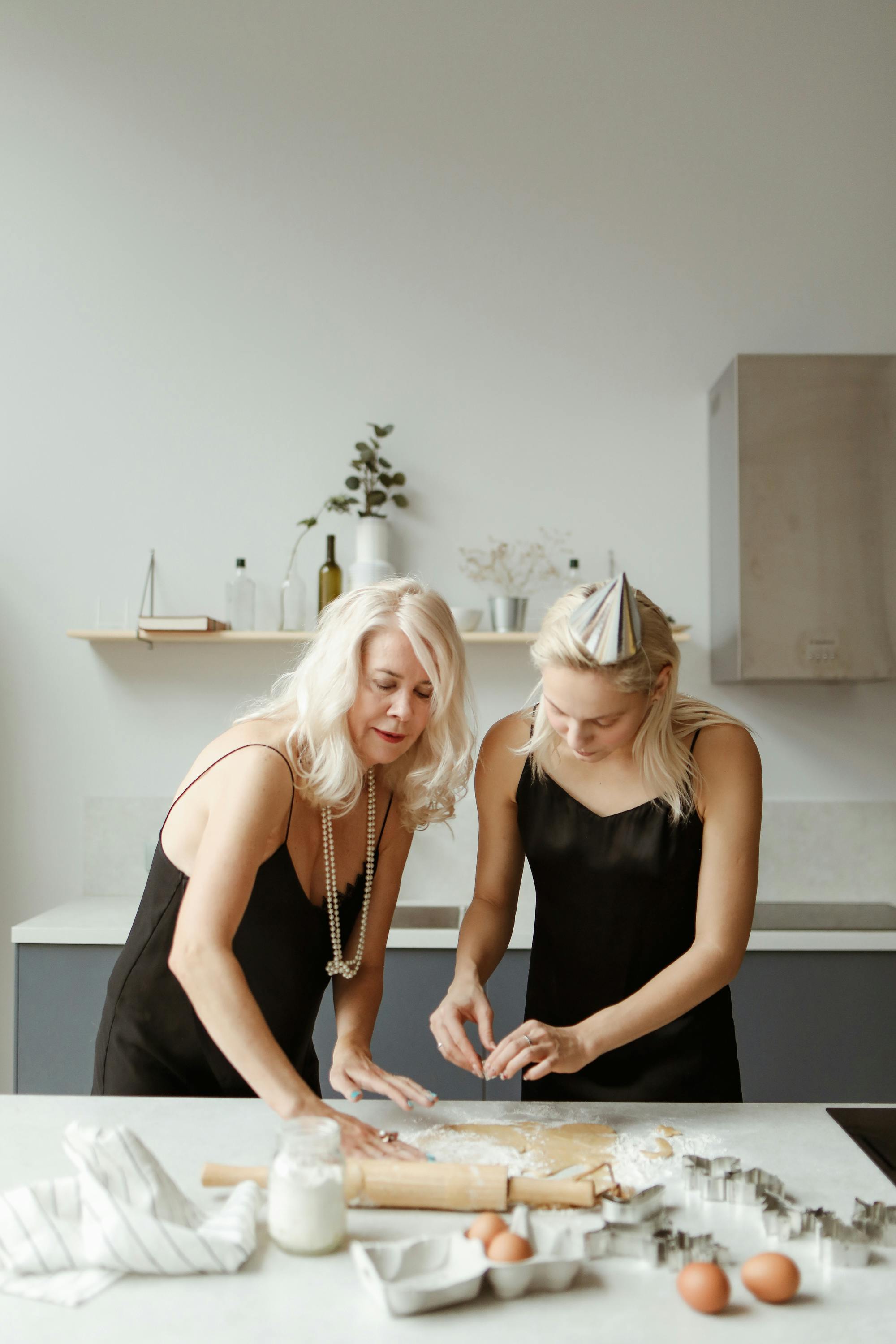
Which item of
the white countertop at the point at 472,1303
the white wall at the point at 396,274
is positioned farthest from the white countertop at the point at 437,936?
the white countertop at the point at 472,1303

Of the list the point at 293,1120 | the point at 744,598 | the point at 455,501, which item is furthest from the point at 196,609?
the point at 293,1120

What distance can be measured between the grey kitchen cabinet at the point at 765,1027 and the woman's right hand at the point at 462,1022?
3.67ft

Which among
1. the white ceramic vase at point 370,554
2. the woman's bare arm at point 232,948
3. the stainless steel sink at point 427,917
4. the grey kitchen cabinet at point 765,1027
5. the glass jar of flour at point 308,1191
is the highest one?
the white ceramic vase at point 370,554

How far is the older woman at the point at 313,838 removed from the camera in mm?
1558

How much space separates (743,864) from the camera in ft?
5.41

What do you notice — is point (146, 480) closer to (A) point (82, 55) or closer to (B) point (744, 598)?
(A) point (82, 55)

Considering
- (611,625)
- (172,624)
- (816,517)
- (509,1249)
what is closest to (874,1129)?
(509,1249)

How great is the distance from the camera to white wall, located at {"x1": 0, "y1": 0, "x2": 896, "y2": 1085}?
10.9ft

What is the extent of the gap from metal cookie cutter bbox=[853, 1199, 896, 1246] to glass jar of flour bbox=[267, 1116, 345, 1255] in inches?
21.2

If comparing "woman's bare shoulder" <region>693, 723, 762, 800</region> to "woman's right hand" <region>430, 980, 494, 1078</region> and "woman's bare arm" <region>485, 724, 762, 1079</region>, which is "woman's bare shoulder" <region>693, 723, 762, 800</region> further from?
"woman's right hand" <region>430, 980, 494, 1078</region>

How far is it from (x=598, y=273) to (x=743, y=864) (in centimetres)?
231

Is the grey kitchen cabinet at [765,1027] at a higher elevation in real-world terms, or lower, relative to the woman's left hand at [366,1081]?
lower

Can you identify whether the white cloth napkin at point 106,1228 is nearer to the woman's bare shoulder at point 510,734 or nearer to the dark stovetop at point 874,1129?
the dark stovetop at point 874,1129

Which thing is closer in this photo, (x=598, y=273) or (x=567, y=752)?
(x=567, y=752)
